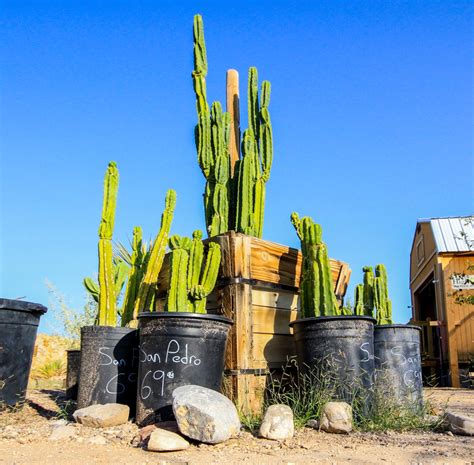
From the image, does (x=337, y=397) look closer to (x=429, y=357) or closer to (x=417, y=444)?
(x=417, y=444)

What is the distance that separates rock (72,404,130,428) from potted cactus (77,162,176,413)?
34 centimetres

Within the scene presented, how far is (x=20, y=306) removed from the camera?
498 cm

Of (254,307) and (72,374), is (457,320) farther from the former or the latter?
(72,374)

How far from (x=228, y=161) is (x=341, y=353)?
2.86 meters

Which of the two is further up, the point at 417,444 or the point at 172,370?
the point at 172,370

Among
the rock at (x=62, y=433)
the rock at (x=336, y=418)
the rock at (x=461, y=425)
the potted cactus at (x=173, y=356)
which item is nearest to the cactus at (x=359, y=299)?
the rock at (x=461, y=425)

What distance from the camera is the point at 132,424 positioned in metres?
4.01

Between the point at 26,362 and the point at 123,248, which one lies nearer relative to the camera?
the point at 26,362

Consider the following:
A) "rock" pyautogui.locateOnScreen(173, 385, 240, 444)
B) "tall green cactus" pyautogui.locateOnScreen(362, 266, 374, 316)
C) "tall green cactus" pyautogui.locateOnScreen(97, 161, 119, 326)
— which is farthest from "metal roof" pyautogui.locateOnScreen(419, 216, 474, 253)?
"rock" pyautogui.locateOnScreen(173, 385, 240, 444)

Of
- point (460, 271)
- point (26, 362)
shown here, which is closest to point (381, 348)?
point (26, 362)

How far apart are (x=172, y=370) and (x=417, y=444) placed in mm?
1792

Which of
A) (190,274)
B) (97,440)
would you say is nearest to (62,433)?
(97,440)

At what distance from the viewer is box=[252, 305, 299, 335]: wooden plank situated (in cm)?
481

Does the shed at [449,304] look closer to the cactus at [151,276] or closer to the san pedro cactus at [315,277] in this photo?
the san pedro cactus at [315,277]
